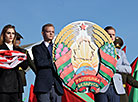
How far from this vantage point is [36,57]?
15.1 ft

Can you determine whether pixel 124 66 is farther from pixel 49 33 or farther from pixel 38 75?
pixel 38 75

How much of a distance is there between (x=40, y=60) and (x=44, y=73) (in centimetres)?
18

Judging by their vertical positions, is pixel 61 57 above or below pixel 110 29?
below

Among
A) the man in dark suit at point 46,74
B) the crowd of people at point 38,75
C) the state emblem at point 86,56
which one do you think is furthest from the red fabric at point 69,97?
the man in dark suit at point 46,74

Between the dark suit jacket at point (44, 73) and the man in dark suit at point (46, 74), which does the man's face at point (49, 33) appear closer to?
the man in dark suit at point (46, 74)

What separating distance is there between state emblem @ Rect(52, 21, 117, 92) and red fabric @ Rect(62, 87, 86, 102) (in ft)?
15.0

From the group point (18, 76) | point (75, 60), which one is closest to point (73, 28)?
point (75, 60)

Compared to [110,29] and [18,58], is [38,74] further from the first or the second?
[110,29]

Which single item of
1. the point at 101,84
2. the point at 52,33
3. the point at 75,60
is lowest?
the point at 101,84

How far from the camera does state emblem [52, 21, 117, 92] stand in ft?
16.4

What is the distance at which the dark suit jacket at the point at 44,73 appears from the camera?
4441 millimetres

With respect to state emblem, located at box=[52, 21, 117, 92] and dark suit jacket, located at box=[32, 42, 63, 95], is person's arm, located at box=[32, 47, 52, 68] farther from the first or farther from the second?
state emblem, located at box=[52, 21, 117, 92]

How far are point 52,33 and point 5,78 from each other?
35.6 inches

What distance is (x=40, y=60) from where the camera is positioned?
14.9 ft
